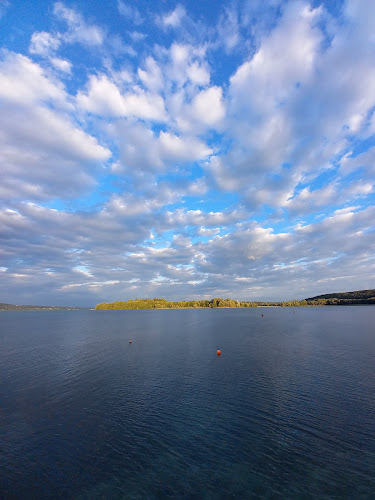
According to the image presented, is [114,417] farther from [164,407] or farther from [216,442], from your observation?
[216,442]

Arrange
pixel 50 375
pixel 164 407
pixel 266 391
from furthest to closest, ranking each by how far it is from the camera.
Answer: pixel 50 375 < pixel 266 391 < pixel 164 407

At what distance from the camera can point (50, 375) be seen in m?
46.2

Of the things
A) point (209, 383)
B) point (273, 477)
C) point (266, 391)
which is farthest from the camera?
point (209, 383)

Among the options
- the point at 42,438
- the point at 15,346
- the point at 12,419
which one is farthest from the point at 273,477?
the point at 15,346

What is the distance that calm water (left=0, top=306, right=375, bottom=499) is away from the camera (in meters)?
19.0

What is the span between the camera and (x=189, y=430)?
1041 inches

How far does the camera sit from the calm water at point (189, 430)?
19016 millimetres

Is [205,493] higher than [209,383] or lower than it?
lower

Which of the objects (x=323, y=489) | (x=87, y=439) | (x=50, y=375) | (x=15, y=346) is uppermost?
(x=15, y=346)

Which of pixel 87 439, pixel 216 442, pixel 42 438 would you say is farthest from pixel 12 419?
pixel 216 442

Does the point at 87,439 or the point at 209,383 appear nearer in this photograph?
the point at 87,439

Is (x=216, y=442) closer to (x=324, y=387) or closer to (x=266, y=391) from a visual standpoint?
(x=266, y=391)

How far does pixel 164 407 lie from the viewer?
105ft

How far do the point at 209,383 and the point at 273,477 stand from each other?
21.4m
